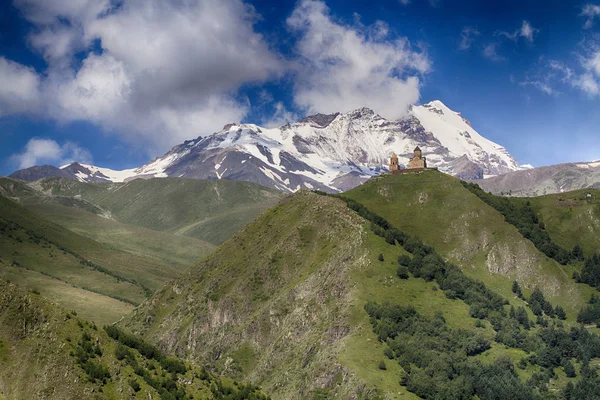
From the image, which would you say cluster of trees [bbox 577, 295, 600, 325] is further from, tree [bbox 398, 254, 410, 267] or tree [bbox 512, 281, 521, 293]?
tree [bbox 398, 254, 410, 267]

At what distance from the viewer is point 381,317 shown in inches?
5408

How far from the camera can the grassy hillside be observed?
237ft

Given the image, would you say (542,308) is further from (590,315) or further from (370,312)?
(370,312)

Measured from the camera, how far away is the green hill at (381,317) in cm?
12400

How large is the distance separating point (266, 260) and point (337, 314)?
159 feet

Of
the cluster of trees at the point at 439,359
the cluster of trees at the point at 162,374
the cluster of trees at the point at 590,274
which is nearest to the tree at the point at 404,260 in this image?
the cluster of trees at the point at 439,359

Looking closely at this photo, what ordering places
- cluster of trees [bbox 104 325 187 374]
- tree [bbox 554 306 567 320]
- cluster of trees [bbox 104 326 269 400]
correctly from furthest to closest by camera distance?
1. tree [bbox 554 306 567 320]
2. cluster of trees [bbox 104 325 187 374]
3. cluster of trees [bbox 104 326 269 400]

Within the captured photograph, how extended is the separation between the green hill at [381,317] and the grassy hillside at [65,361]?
47638mm

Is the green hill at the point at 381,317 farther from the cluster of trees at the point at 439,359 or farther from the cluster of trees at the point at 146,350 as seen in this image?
the cluster of trees at the point at 146,350

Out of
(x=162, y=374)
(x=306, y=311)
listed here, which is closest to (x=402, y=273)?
(x=306, y=311)

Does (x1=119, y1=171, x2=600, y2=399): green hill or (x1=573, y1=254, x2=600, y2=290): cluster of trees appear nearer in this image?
(x1=119, y1=171, x2=600, y2=399): green hill

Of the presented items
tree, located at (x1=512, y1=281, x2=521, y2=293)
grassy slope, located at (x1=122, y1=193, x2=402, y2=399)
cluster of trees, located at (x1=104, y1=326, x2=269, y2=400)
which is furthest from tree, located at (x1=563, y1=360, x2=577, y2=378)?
cluster of trees, located at (x1=104, y1=326, x2=269, y2=400)

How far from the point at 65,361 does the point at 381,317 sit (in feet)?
262

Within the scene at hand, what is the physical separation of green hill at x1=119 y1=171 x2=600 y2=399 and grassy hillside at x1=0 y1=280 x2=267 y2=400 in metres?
47.6
